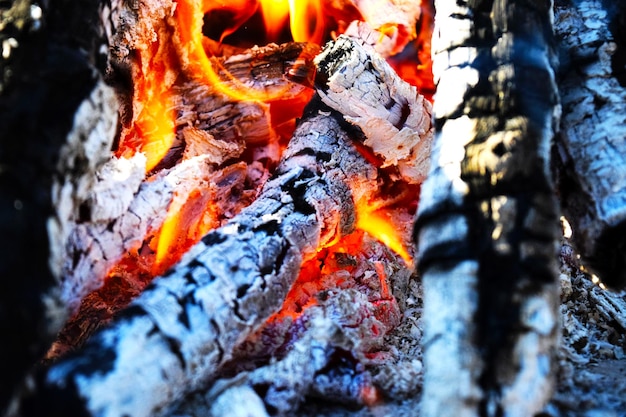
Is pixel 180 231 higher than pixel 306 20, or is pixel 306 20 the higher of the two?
pixel 306 20

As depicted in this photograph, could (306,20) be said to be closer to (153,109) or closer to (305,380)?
(153,109)

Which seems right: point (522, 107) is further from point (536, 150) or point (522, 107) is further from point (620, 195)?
point (620, 195)

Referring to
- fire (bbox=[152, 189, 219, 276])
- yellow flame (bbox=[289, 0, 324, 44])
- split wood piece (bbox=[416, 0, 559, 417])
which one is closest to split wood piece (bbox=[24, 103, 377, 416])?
fire (bbox=[152, 189, 219, 276])

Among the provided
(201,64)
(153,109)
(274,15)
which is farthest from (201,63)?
(274,15)

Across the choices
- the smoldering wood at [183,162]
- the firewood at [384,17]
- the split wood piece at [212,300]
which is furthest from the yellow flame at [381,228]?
the firewood at [384,17]

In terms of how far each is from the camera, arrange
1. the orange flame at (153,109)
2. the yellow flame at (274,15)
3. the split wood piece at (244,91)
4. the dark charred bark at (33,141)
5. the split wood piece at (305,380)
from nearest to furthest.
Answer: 1. the dark charred bark at (33,141)
2. the split wood piece at (305,380)
3. the orange flame at (153,109)
4. the split wood piece at (244,91)
5. the yellow flame at (274,15)

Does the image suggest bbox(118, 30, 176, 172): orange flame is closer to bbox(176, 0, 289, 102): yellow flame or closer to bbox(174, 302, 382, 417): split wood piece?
bbox(176, 0, 289, 102): yellow flame

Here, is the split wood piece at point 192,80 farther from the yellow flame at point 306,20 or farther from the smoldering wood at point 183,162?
the yellow flame at point 306,20

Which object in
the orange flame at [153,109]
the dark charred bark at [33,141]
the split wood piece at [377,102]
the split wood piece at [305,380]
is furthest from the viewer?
the orange flame at [153,109]
